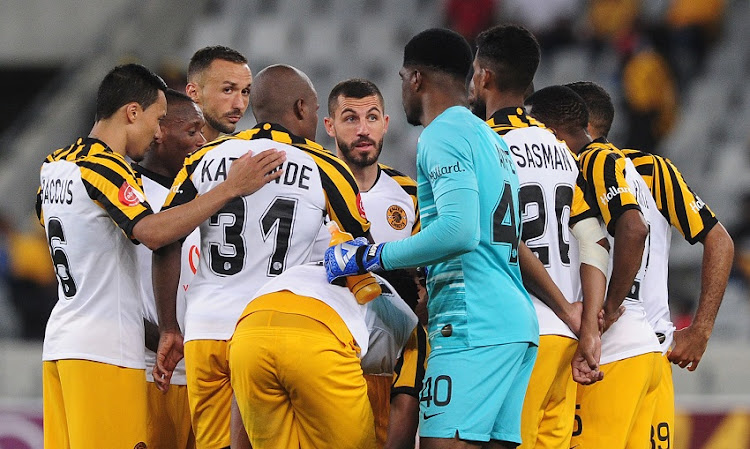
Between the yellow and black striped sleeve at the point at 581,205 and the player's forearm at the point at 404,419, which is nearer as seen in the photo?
the player's forearm at the point at 404,419

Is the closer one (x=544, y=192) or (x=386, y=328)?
(x=386, y=328)

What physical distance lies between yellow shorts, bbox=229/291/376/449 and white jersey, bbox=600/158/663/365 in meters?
1.45

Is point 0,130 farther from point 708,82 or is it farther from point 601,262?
point 601,262

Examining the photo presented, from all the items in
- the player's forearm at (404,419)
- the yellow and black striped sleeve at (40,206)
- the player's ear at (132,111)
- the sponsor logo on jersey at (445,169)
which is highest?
the player's ear at (132,111)

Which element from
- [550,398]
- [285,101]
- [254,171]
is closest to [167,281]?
[254,171]

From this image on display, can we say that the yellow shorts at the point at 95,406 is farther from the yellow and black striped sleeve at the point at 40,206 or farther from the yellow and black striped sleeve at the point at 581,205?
the yellow and black striped sleeve at the point at 581,205

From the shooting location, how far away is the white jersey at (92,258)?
5707mm

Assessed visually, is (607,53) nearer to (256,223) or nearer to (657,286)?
(657,286)

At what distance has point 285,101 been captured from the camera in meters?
5.72

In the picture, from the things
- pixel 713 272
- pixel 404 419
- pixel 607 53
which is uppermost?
pixel 607 53

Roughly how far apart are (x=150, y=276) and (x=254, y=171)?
1342 mm

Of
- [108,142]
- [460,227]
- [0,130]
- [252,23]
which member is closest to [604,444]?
[460,227]

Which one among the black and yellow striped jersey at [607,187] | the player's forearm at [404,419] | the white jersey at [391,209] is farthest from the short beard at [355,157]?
the player's forearm at [404,419]

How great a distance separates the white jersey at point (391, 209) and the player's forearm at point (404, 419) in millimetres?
1327
